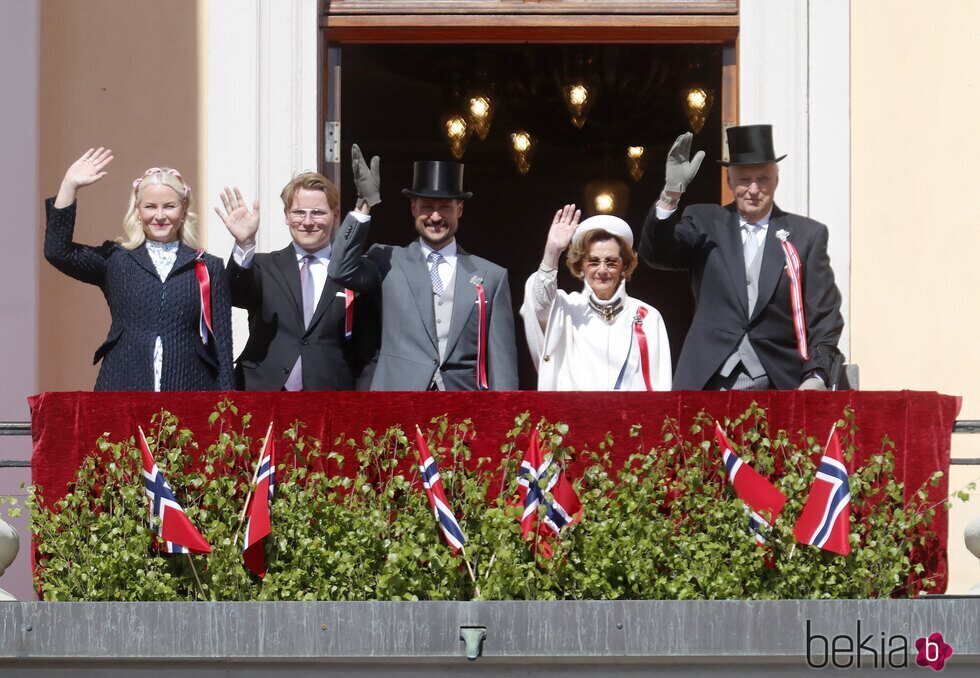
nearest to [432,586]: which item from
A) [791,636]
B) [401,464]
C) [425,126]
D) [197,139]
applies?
[401,464]

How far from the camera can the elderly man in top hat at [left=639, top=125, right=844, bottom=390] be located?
721 centimetres

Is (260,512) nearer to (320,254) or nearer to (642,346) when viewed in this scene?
(320,254)

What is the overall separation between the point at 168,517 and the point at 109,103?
10.5 ft

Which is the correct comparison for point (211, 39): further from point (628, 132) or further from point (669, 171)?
point (628, 132)

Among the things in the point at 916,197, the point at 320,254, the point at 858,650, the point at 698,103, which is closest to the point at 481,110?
the point at 698,103

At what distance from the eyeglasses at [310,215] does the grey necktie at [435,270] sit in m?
0.46

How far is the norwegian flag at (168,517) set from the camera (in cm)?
635

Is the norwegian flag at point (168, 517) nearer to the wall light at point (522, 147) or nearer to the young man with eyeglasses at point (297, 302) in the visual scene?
the young man with eyeglasses at point (297, 302)

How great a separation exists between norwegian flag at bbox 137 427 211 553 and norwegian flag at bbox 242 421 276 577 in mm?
150

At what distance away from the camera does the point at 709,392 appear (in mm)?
6668

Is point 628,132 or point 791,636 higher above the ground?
point 628,132

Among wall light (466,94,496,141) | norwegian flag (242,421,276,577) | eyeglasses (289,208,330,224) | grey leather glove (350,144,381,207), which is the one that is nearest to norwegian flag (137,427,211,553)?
norwegian flag (242,421,276,577)

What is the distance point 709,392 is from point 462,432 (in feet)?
3.03

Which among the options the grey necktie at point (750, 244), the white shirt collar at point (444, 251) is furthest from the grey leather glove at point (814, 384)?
the white shirt collar at point (444, 251)
